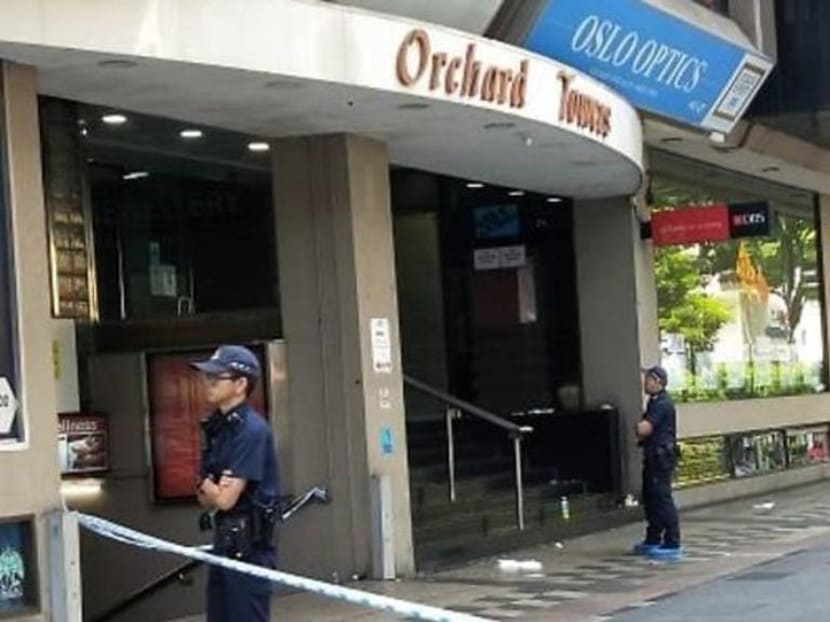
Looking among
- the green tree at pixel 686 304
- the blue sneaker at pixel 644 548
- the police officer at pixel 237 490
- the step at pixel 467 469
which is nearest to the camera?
the police officer at pixel 237 490

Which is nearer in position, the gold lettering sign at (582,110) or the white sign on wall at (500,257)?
the gold lettering sign at (582,110)

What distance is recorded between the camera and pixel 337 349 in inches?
483

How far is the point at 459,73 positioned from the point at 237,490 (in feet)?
18.0

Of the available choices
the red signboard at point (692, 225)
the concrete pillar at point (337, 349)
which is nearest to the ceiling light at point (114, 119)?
the concrete pillar at point (337, 349)

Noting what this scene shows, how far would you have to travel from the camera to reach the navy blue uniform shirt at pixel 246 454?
6324mm

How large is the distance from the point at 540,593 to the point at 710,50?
7.93m

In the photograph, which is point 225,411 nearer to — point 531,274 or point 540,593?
point 540,593

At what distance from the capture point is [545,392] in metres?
18.4

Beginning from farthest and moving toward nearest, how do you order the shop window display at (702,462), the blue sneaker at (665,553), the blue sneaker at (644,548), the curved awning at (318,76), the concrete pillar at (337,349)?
1. the shop window display at (702,462)
2. the blue sneaker at (644,548)
3. the blue sneaker at (665,553)
4. the concrete pillar at (337,349)
5. the curved awning at (318,76)

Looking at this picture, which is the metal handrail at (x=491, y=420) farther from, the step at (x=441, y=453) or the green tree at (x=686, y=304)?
the green tree at (x=686, y=304)

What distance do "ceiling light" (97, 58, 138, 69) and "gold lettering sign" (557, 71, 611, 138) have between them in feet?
14.1

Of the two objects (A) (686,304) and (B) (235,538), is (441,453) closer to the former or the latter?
(A) (686,304)

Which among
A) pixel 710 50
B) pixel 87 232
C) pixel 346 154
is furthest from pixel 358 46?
pixel 710 50

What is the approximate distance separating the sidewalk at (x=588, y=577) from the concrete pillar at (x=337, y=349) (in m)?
0.59
